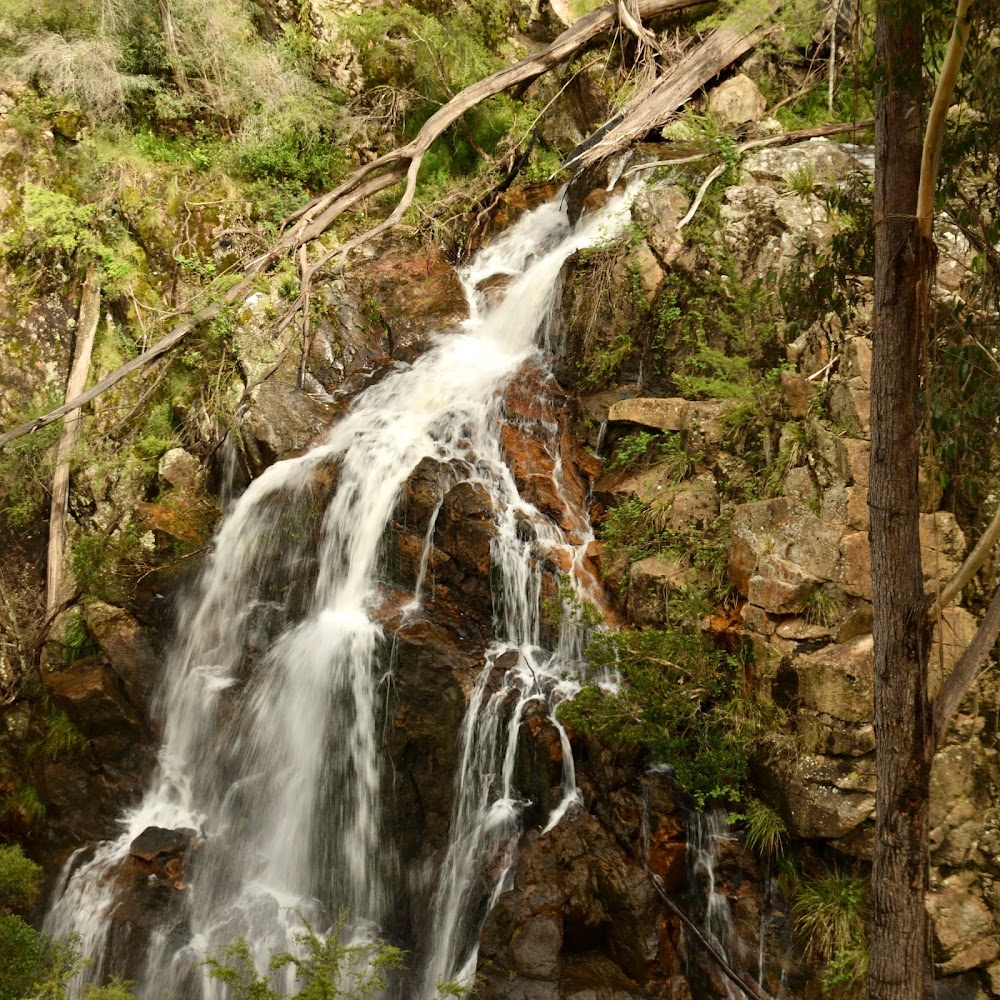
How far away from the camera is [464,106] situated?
12.3 metres

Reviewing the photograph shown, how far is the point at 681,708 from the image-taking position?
6.39 metres

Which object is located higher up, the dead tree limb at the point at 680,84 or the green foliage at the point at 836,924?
the dead tree limb at the point at 680,84

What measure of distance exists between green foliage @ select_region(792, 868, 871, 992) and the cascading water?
6.14 ft

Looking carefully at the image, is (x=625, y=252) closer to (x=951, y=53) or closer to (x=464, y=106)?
(x=464, y=106)

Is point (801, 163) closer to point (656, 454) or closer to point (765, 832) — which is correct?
point (656, 454)

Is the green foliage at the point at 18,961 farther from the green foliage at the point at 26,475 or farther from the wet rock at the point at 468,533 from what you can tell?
the green foliage at the point at 26,475

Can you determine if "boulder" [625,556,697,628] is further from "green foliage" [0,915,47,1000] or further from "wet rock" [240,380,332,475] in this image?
"green foliage" [0,915,47,1000]

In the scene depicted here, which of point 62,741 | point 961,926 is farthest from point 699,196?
point 62,741

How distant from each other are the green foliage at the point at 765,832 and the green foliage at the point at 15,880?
6.00 meters

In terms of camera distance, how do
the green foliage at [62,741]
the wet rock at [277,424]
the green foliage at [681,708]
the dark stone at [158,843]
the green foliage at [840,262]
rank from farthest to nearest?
the wet rock at [277,424], the green foliage at [62,741], the dark stone at [158,843], the green foliage at [681,708], the green foliage at [840,262]

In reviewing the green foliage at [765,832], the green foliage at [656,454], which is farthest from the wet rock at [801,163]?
the green foliage at [765,832]

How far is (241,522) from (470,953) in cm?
524

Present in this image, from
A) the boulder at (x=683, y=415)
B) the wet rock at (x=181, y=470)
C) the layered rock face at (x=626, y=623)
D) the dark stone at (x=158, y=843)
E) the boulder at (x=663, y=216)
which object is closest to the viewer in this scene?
the layered rock face at (x=626, y=623)

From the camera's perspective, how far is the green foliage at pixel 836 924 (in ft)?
17.5
